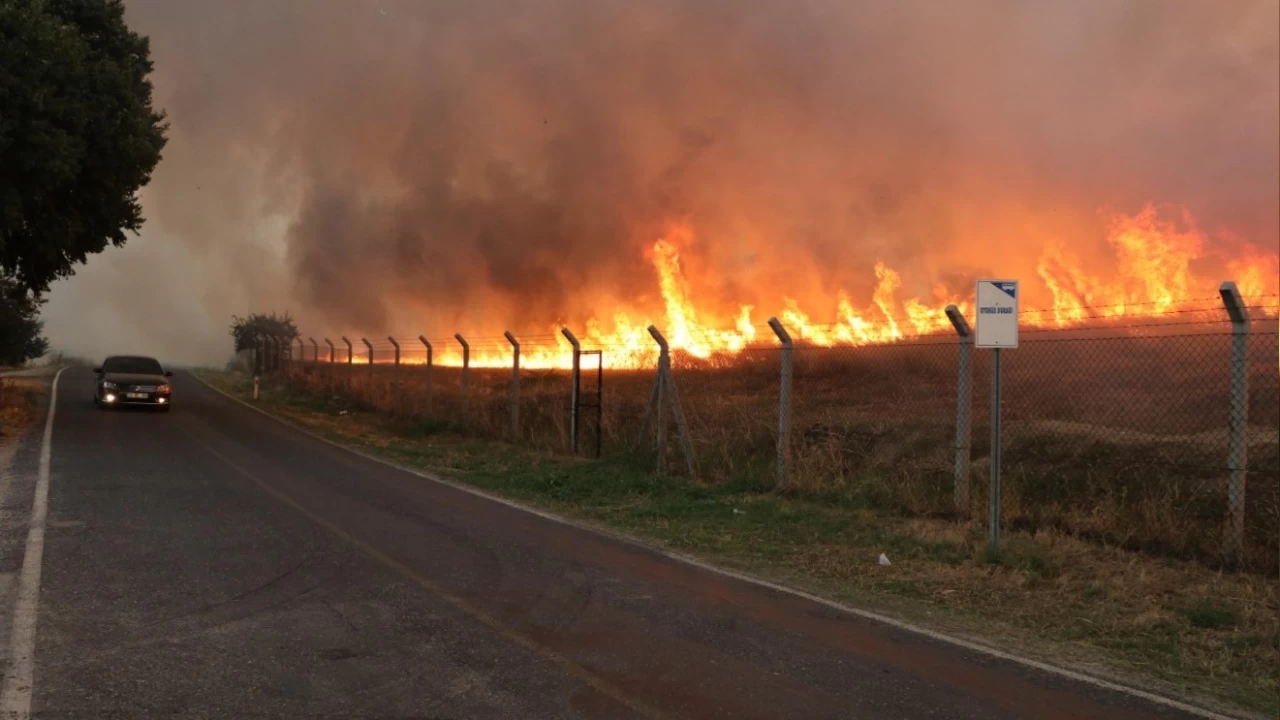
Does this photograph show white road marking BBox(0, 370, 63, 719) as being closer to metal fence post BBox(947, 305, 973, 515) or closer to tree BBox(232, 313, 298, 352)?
metal fence post BBox(947, 305, 973, 515)

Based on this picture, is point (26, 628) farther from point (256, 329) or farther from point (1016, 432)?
point (256, 329)

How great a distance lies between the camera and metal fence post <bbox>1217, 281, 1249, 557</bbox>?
25.2ft

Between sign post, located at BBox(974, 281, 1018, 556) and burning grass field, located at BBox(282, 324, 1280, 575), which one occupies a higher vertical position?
sign post, located at BBox(974, 281, 1018, 556)

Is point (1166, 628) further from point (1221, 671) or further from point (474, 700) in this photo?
point (474, 700)

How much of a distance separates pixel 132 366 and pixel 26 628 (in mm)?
22591

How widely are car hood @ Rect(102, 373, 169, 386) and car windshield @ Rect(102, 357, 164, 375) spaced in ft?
1.56

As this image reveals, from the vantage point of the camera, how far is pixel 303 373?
39.1 meters

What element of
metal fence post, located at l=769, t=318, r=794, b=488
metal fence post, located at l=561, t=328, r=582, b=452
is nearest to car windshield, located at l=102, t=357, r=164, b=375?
metal fence post, located at l=561, t=328, r=582, b=452

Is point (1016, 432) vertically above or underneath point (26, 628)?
above

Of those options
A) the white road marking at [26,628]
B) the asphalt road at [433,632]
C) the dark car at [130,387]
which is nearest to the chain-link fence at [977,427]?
the asphalt road at [433,632]

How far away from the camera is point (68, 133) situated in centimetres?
1889

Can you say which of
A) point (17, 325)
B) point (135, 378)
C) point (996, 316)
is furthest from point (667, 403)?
point (17, 325)

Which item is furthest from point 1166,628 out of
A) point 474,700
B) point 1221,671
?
point 474,700

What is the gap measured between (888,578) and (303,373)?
35.1 m
